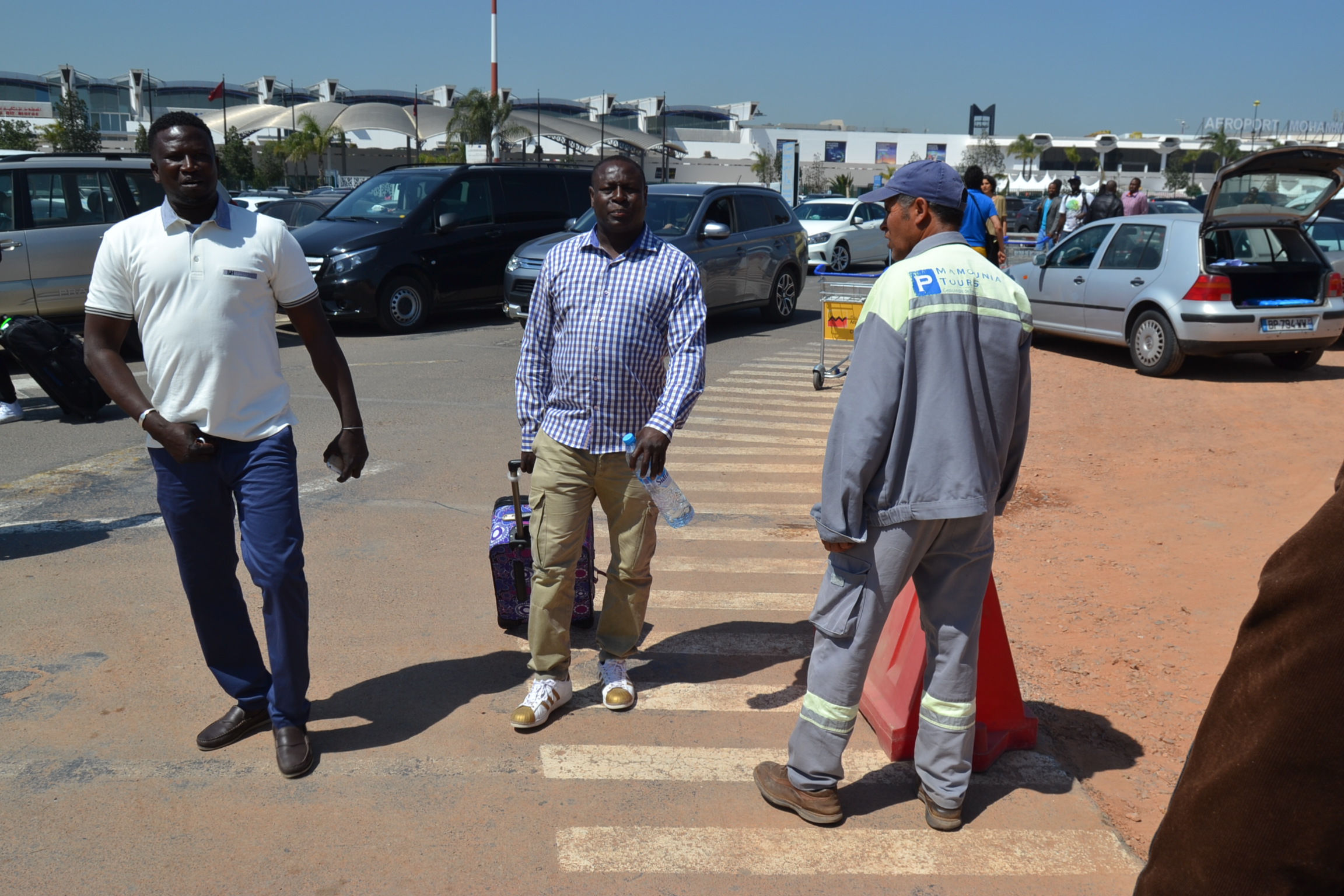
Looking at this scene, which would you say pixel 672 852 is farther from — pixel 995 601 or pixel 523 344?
pixel 523 344

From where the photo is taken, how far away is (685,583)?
5.46 meters

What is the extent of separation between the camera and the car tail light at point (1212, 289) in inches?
417

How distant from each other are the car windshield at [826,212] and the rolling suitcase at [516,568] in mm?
23159

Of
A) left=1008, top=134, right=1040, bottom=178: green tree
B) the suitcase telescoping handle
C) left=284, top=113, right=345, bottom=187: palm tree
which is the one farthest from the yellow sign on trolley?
left=1008, top=134, right=1040, bottom=178: green tree

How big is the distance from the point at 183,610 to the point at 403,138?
81.9 m

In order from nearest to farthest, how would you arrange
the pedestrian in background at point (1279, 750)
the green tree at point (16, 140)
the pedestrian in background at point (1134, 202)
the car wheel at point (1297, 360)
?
1. the pedestrian in background at point (1279, 750)
2. the car wheel at point (1297, 360)
3. the pedestrian in background at point (1134, 202)
4. the green tree at point (16, 140)

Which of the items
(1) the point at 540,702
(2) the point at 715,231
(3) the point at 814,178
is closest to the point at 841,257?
(2) the point at 715,231

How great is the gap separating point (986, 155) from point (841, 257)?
76903 mm

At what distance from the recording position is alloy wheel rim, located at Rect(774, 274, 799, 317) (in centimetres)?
1557

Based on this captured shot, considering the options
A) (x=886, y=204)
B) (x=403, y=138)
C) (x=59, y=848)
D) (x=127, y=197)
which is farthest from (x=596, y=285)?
(x=403, y=138)

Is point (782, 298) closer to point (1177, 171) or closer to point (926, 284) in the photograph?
point (926, 284)

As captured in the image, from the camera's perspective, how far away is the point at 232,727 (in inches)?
147

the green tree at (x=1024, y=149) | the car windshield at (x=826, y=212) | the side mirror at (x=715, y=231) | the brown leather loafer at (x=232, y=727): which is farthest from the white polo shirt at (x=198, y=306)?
the green tree at (x=1024, y=149)

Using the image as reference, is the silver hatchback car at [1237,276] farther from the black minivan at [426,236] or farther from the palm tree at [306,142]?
the palm tree at [306,142]
